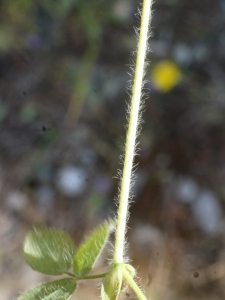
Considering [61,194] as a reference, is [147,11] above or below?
above

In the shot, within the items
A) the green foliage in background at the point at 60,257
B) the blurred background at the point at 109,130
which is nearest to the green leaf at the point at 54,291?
the green foliage in background at the point at 60,257

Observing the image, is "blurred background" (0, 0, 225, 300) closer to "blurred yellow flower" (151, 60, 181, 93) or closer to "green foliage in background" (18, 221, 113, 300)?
"blurred yellow flower" (151, 60, 181, 93)

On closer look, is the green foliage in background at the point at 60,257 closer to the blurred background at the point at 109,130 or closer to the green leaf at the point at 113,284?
the green leaf at the point at 113,284

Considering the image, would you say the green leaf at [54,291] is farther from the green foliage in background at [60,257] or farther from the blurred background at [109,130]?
the blurred background at [109,130]

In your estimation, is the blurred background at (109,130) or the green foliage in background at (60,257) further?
the blurred background at (109,130)

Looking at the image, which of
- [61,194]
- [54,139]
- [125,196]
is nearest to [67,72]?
[54,139]

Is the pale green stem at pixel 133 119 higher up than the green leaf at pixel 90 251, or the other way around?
the pale green stem at pixel 133 119

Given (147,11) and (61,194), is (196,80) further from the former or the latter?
(147,11)
